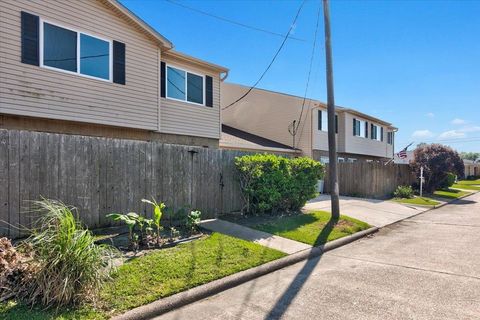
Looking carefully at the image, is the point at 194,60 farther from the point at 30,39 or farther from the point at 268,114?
the point at 268,114

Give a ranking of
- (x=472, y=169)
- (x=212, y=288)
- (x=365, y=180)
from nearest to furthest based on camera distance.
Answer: (x=212, y=288)
(x=365, y=180)
(x=472, y=169)

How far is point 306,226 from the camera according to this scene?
31.8 feet

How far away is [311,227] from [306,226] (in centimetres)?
14

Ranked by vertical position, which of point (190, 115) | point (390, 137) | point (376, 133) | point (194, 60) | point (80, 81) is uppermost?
point (194, 60)

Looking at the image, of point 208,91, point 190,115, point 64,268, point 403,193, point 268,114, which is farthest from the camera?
point 268,114

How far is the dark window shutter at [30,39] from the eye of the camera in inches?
379

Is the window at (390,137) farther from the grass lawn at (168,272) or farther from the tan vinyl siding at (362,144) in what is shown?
the grass lawn at (168,272)

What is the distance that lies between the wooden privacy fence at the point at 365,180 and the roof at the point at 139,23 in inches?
484

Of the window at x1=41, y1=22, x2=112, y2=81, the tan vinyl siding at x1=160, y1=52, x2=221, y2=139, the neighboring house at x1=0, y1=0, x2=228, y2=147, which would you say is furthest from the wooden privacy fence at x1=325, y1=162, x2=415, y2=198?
the window at x1=41, y1=22, x2=112, y2=81

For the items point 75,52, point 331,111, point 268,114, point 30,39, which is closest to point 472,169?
point 268,114

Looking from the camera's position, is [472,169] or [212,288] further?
[472,169]

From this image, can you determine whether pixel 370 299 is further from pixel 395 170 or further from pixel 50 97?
pixel 395 170

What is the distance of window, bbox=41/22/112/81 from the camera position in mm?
10141

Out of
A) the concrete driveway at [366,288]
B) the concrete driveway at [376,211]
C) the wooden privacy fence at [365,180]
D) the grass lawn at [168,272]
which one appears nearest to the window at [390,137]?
the wooden privacy fence at [365,180]
